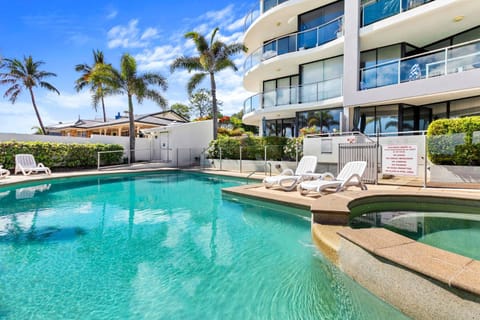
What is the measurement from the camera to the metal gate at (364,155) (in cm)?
1067

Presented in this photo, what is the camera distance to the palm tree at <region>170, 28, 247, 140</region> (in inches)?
822

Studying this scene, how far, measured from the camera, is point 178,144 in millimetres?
23375

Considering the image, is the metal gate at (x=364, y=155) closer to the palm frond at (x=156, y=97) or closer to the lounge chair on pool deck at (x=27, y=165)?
the lounge chair on pool deck at (x=27, y=165)

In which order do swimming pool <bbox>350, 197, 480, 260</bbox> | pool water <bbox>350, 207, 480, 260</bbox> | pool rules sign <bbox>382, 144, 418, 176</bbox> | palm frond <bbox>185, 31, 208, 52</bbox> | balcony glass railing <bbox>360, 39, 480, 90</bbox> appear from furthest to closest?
1. palm frond <bbox>185, 31, 208, 52</bbox>
2. balcony glass railing <bbox>360, 39, 480, 90</bbox>
3. pool rules sign <bbox>382, 144, 418, 176</bbox>
4. swimming pool <bbox>350, 197, 480, 260</bbox>
5. pool water <bbox>350, 207, 480, 260</bbox>

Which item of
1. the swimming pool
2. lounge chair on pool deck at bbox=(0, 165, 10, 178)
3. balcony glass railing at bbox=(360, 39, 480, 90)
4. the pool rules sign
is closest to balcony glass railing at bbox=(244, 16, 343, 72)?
balcony glass railing at bbox=(360, 39, 480, 90)

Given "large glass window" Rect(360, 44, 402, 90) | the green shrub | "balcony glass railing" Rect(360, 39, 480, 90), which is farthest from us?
the green shrub

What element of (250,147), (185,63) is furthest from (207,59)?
(250,147)

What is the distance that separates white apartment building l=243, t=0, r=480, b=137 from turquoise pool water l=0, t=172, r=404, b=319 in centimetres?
960

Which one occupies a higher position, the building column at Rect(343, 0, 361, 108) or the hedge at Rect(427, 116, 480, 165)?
the building column at Rect(343, 0, 361, 108)

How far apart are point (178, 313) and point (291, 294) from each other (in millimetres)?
1506

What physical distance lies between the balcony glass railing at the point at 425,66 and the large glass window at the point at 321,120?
8.28 ft

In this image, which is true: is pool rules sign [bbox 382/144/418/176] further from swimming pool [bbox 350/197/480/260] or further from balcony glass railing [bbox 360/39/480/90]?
balcony glass railing [bbox 360/39/480/90]

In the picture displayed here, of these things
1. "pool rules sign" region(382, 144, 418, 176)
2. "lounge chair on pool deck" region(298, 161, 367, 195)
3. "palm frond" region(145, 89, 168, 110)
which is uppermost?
"palm frond" region(145, 89, 168, 110)

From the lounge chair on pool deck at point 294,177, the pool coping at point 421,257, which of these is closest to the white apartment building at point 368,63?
the lounge chair on pool deck at point 294,177
